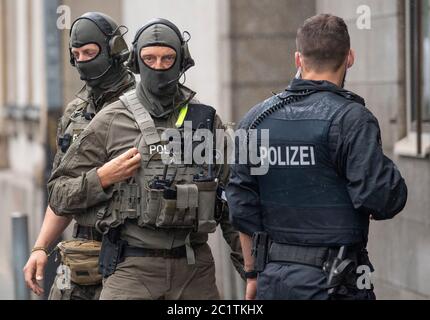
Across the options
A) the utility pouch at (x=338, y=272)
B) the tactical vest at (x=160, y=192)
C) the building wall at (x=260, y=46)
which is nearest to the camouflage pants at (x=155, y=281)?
the tactical vest at (x=160, y=192)

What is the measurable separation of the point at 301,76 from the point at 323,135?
412 mm

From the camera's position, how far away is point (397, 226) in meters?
8.28

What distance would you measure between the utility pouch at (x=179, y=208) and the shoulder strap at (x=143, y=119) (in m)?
0.27

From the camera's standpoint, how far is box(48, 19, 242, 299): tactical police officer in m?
5.72

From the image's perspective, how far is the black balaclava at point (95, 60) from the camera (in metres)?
6.64

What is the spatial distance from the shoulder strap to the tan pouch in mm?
857

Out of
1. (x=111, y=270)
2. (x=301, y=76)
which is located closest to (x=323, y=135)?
(x=301, y=76)

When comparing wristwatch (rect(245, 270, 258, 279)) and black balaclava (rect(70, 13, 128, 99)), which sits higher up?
black balaclava (rect(70, 13, 128, 99))


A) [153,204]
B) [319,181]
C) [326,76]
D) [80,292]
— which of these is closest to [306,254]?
[319,181]

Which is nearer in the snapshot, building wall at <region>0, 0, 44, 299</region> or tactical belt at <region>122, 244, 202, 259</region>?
tactical belt at <region>122, 244, 202, 259</region>

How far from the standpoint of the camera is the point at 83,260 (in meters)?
6.37

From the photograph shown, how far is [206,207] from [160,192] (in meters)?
0.23

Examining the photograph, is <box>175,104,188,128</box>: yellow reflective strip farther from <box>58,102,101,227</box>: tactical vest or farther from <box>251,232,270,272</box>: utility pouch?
<box>251,232,270,272</box>: utility pouch

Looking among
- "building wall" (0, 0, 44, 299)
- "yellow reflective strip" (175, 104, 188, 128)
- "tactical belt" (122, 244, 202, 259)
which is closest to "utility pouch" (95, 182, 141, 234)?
"tactical belt" (122, 244, 202, 259)
